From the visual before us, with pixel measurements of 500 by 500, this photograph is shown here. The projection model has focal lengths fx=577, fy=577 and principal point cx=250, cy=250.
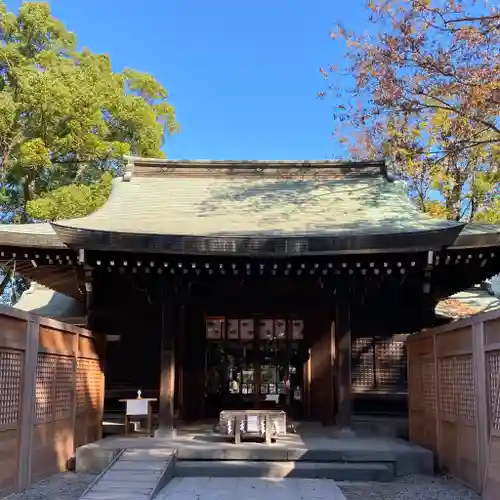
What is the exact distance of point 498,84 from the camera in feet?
37.9

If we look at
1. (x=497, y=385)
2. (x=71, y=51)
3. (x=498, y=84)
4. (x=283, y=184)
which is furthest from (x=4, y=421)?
(x=71, y=51)

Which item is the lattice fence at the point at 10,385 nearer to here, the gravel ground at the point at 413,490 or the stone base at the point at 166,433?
the stone base at the point at 166,433

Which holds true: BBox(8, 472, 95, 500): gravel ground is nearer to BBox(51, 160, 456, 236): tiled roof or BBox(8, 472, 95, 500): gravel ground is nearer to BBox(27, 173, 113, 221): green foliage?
BBox(51, 160, 456, 236): tiled roof

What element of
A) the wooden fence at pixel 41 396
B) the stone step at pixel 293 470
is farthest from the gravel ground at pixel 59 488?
the stone step at pixel 293 470

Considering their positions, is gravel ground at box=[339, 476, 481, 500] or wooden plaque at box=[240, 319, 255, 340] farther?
wooden plaque at box=[240, 319, 255, 340]

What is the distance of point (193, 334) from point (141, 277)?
2382mm

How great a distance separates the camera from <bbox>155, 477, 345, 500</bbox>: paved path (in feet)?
21.8

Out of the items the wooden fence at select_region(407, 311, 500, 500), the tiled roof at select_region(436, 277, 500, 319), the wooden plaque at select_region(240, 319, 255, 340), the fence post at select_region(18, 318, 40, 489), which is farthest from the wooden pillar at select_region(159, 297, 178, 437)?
the tiled roof at select_region(436, 277, 500, 319)

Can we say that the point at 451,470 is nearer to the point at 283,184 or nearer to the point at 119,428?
the point at 119,428

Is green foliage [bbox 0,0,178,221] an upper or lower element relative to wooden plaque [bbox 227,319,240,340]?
upper

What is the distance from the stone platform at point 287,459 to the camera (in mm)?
7926

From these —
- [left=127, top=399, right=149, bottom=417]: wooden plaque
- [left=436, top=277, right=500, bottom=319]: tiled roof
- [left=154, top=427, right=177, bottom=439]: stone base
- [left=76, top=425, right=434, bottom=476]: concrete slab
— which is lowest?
[left=76, top=425, right=434, bottom=476]: concrete slab

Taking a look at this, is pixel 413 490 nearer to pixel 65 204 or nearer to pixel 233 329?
pixel 233 329

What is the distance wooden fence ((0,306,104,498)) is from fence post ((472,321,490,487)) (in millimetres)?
5253
